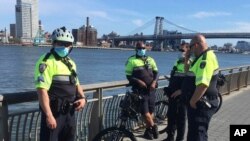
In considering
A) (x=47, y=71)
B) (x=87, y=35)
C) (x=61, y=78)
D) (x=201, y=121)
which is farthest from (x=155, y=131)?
(x=87, y=35)

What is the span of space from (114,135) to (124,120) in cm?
68

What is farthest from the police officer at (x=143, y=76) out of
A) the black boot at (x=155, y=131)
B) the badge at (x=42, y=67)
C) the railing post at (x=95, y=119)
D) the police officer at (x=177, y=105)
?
the badge at (x=42, y=67)

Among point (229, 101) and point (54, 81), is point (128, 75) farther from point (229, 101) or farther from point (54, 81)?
point (229, 101)

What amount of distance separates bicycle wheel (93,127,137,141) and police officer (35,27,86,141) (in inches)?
45.8

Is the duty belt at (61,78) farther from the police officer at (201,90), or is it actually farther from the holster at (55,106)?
the police officer at (201,90)

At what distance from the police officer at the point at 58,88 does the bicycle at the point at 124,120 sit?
1192mm

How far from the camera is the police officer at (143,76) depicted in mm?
7562

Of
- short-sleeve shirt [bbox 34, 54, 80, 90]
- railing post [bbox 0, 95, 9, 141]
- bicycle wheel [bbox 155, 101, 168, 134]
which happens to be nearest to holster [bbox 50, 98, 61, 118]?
short-sleeve shirt [bbox 34, 54, 80, 90]

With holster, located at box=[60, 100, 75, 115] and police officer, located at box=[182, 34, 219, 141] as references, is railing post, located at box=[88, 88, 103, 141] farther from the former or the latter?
holster, located at box=[60, 100, 75, 115]

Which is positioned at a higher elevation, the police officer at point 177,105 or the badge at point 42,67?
the badge at point 42,67

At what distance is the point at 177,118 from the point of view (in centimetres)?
808

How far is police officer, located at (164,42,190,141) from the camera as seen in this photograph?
798cm

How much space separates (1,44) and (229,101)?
438 feet

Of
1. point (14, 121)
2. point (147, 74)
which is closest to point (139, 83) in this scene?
point (147, 74)
